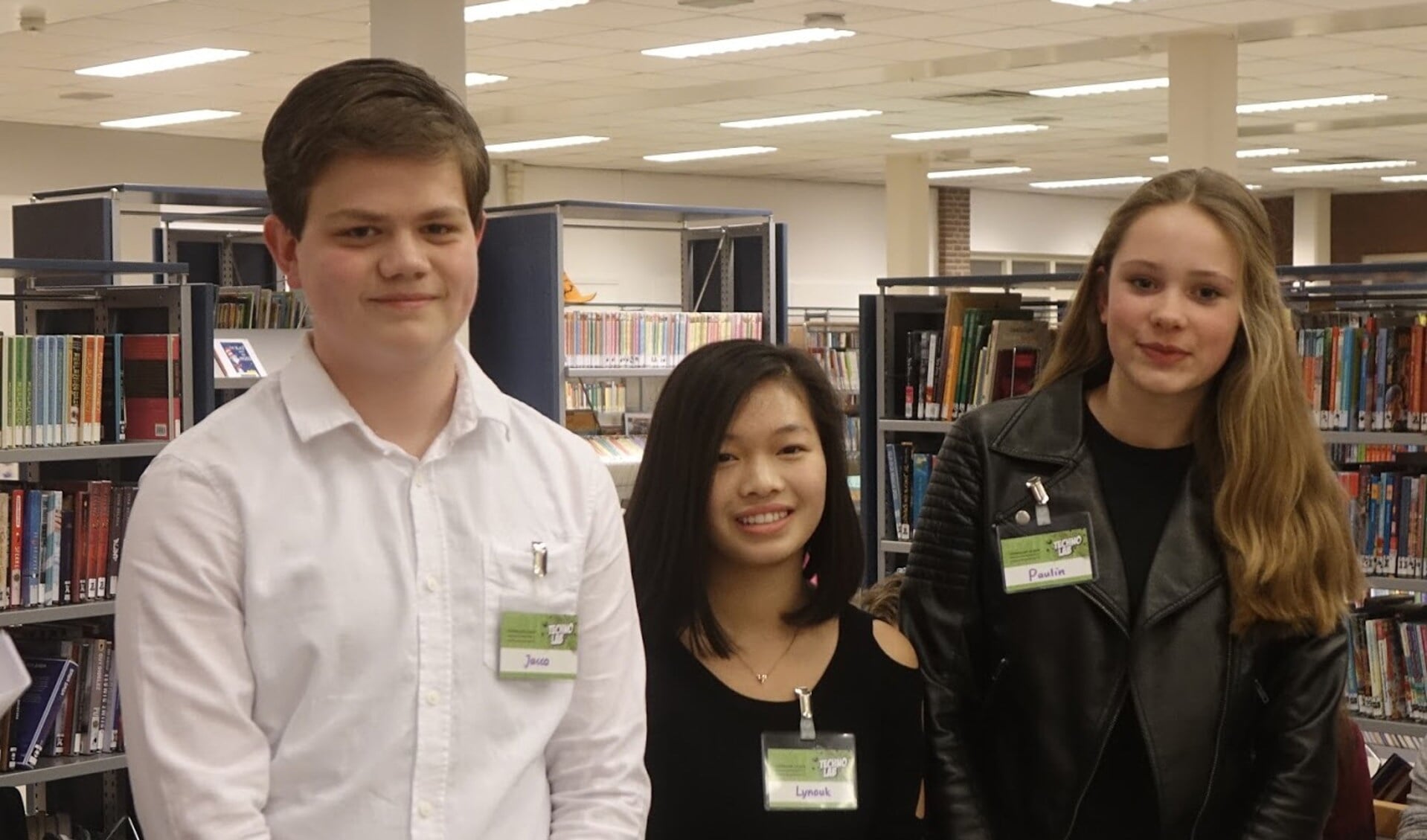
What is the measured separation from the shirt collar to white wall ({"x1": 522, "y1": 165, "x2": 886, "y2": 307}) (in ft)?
47.0

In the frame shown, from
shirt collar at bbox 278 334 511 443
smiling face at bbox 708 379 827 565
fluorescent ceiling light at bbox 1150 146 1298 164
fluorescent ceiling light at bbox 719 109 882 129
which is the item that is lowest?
smiling face at bbox 708 379 827 565

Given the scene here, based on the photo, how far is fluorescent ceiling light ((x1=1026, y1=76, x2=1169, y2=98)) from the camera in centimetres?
1147

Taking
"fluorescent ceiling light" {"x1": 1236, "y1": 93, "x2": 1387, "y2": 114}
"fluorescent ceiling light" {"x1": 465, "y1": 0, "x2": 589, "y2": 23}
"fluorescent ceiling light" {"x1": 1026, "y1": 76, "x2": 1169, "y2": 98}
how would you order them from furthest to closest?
"fluorescent ceiling light" {"x1": 1236, "y1": 93, "x2": 1387, "y2": 114}
"fluorescent ceiling light" {"x1": 1026, "y1": 76, "x2": 1169, "y2": 98}
"fluorescent ceiling light" {"x1": 465, "y1": 0, "x2": 589, "y2": 23}

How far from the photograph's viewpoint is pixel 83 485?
4270mm

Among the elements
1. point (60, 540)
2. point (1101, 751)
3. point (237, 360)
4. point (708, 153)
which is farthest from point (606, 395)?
point (1101, 751)

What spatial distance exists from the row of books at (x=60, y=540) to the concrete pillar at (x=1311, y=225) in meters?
18.0

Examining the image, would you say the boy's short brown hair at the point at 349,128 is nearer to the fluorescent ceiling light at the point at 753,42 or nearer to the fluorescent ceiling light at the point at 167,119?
the fluorescent ceiling light at the point at 753,42

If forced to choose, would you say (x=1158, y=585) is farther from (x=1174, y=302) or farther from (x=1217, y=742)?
(x=1174, y=302)

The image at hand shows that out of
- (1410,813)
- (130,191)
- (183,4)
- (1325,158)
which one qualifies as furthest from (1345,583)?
(1325,158)

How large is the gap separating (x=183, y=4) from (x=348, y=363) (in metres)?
7.54

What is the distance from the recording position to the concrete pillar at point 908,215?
15969 mm

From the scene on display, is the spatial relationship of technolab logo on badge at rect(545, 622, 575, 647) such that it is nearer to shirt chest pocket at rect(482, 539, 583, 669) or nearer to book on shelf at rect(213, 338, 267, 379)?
shirt chest pocket at rect(482, 539, 583, 669)

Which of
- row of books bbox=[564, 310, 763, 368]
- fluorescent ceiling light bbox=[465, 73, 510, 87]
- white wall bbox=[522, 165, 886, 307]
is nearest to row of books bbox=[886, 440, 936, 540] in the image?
row of books bbox=[564, 310, 763, 368]

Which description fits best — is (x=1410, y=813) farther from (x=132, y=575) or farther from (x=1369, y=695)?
(x=1369, y=695)
